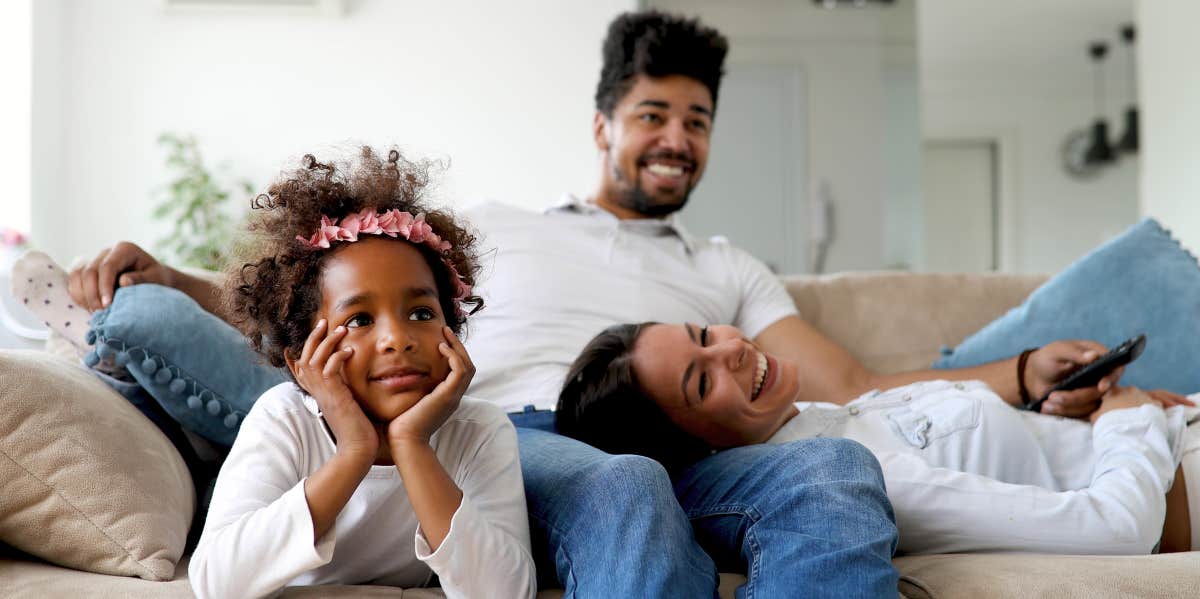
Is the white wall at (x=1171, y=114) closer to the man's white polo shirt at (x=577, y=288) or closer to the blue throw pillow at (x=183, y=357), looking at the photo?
the man's white polo shirt at (x=577, y=288)

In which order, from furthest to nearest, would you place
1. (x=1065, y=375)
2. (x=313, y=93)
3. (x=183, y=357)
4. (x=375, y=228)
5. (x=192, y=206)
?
1. (x=313, y=93)
2. (x=192, y=206)
3. (x=1065, y=375)
4. (x=183, y=357)
5. (x=375, y=228)

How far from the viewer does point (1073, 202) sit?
8.15 m

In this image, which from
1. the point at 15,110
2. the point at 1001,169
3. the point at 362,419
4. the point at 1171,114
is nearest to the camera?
the point at 362,419

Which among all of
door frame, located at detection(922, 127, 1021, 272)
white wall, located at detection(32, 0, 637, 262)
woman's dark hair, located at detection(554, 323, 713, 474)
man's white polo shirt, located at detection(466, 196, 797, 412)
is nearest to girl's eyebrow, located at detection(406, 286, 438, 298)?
woman's dark hair, located at detection(554, 323, 713, 474)

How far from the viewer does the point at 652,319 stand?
76.9 inches

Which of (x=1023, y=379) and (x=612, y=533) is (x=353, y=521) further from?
(x=1023, y=379)

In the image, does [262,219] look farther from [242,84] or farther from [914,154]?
[914,154]

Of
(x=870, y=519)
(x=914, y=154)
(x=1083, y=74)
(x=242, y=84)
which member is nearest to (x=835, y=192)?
(x=914, y=154)

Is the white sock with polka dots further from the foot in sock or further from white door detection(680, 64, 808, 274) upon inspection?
white door detection(680, 64, 808, 274)

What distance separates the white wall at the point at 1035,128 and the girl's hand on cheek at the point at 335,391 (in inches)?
284

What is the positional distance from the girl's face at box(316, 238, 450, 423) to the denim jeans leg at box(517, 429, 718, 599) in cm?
22

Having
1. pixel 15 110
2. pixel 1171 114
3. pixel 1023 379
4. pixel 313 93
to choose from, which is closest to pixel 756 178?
pixel 1171 114

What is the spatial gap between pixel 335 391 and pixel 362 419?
0.04 metres

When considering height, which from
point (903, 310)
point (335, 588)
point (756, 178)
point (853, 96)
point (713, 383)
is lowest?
point (335, 588)
